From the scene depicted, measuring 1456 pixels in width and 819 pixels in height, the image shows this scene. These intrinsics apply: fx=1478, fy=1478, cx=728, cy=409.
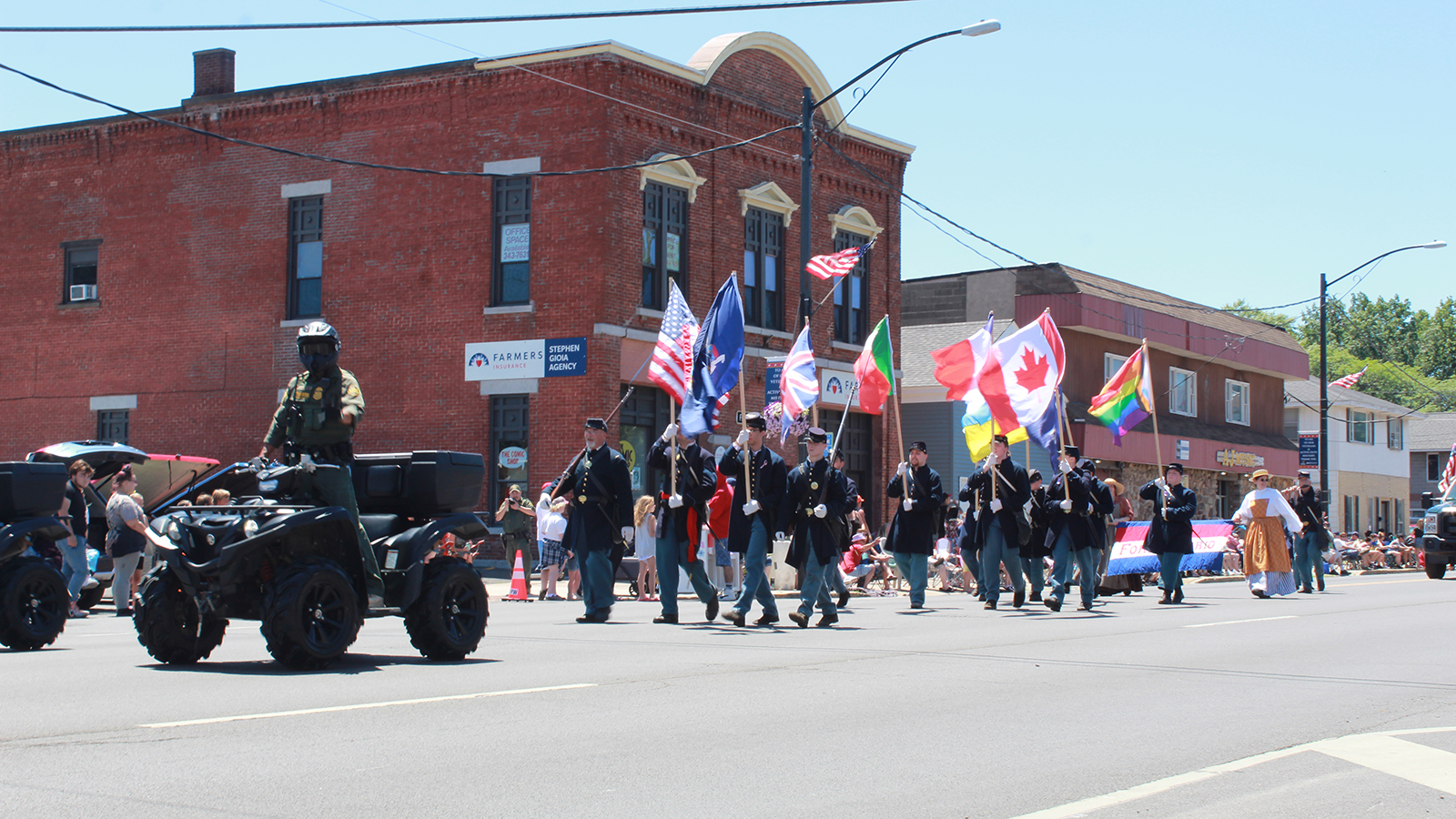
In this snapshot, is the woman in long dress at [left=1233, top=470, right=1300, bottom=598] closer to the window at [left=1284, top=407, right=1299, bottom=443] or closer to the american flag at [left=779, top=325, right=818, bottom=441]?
the american flag at [left=779, top=325, right=818, bottom=441]

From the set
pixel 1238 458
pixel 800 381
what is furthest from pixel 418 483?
pixel 1238 458

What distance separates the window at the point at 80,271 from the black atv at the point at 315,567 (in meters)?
23.3

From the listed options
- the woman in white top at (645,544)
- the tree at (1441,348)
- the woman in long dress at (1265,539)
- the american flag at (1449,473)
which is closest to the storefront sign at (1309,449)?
the american flag at (1449,473)

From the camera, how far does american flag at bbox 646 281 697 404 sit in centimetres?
1581

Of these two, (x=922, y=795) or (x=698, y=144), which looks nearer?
(x=922, y=795)

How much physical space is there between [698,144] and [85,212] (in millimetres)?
13228

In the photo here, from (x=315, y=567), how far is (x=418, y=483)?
1149 millimetres

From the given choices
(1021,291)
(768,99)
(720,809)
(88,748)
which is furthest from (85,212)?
(720,809)

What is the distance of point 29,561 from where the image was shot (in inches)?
457

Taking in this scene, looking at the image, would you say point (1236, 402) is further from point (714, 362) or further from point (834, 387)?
point (714, 362)

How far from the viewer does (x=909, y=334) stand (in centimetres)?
4078

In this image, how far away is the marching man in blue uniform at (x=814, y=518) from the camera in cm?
1372

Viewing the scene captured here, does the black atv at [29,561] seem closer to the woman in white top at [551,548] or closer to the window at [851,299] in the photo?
the woman in white top at [551,548]

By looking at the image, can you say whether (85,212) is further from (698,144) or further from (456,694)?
(456,694)
